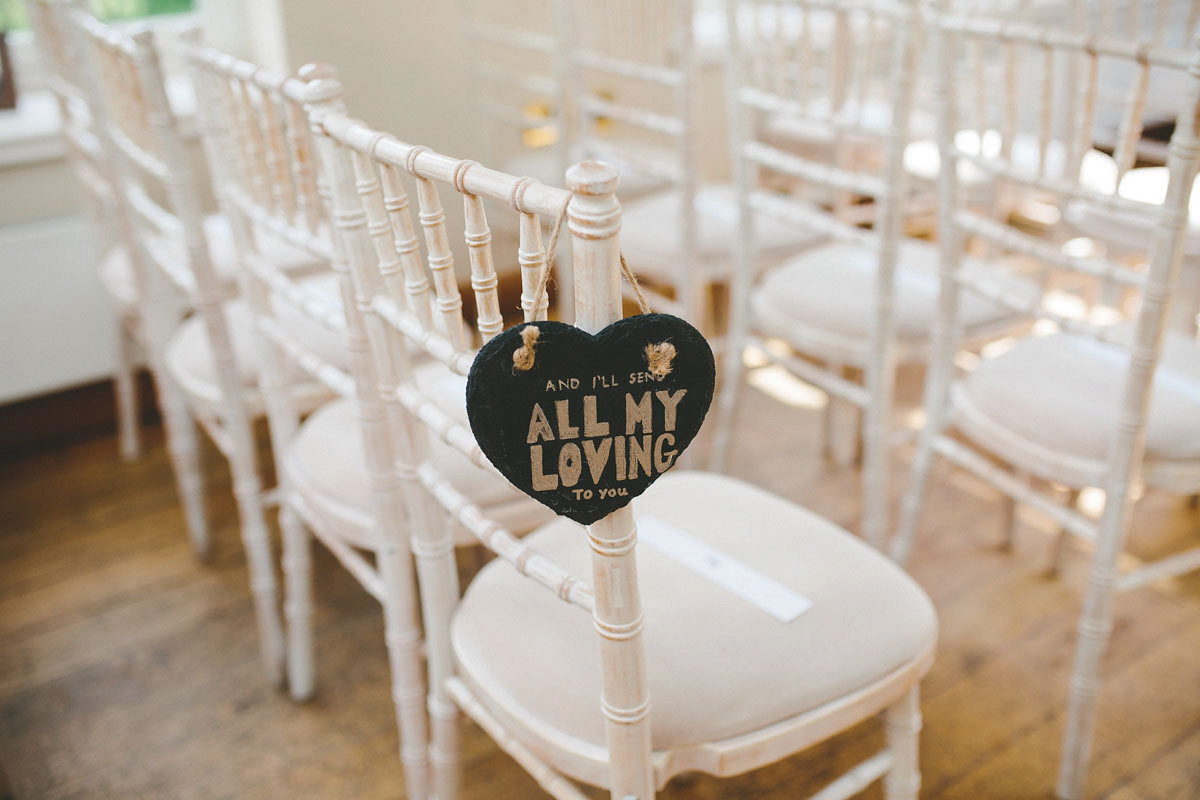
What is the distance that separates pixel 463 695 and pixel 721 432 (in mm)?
1044

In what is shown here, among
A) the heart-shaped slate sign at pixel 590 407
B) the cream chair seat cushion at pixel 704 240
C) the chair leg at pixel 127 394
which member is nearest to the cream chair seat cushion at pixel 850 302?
the cream chair seat cushion at pixel 704 240

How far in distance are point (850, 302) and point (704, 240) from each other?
386 mm

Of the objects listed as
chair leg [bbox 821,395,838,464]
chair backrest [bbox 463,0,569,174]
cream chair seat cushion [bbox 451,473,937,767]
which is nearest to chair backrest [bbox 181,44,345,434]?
cream chair seat cushion [bbox 451,473,937,767]

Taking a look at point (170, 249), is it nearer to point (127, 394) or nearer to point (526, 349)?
point (127, 394)

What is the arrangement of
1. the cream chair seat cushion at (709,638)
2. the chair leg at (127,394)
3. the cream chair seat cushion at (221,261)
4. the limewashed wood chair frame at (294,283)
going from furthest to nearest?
the chair leg at (127,394) → the cream chair seat cushion at (221,261) → the limewashed wood chair frame at (294,283) → the cream chair seat cushion at (709,638)

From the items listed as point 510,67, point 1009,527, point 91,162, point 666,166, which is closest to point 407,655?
point 666,166

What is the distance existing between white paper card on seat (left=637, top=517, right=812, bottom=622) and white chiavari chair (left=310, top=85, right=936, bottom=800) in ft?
0.04

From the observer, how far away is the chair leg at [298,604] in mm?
1499

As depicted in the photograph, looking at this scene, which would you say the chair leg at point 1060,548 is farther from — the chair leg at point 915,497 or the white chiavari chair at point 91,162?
the white chiavari chair at point 91,162

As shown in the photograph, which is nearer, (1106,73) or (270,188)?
(270,188)

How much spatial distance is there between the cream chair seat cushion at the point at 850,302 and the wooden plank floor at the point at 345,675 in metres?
0.43

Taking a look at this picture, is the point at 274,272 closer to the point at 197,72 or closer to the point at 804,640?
the point at 197,72

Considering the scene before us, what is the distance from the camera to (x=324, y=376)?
118cm

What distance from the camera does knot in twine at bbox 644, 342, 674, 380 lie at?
2.10 ft
